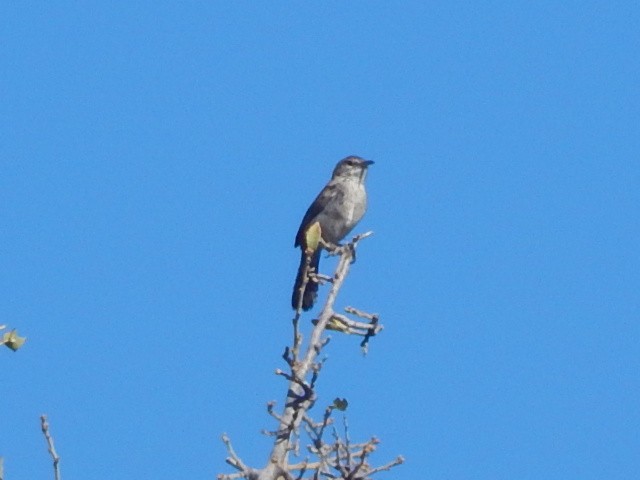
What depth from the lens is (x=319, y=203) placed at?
12945 millimetres

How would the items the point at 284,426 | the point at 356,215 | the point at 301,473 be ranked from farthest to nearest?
the point at 356,215 → the point at 284,426 → the point at 301,473

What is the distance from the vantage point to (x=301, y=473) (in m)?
4.31

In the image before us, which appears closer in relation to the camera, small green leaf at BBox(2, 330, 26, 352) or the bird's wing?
small green leaf at BBox(2, 330, 26, 352)

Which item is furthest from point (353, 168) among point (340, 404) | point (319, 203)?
point (340, 404)

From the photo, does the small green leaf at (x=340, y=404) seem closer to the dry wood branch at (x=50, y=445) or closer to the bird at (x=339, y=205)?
the dry wood branch at (x=50, y=445)

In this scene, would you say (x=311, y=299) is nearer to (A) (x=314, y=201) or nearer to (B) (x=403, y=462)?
(A) (x=314, y=201)

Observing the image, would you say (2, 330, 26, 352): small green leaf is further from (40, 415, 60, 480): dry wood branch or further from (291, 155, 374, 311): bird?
(291, 155, 374, 311): bird

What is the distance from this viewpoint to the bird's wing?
12.8 metres

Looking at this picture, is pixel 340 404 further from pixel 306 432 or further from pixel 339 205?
pixel 339 205

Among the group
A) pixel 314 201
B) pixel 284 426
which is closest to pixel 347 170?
pixel 314 201

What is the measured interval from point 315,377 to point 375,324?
922 millimetres

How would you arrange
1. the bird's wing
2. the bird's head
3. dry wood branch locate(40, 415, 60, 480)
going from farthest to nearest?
the bird's head < the bird's wing < dry wood branch locate(40, 415, 60, 480)

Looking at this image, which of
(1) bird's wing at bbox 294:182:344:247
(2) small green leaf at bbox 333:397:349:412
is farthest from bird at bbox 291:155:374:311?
(2) small green leaf at bbox 333:397:349:412

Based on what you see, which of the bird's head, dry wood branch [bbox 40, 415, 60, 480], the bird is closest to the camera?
dry wood branch [bbox 40, 415, 60, 480]
